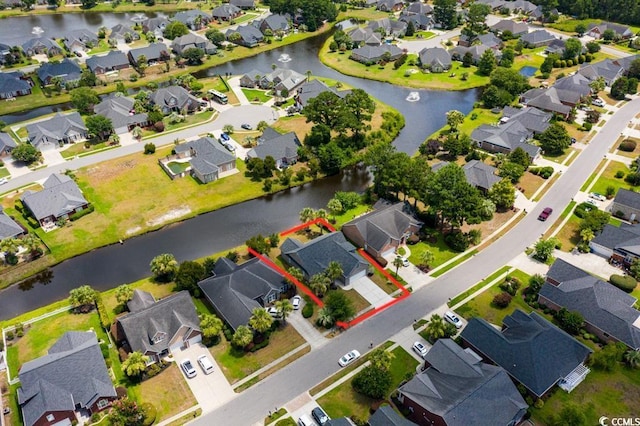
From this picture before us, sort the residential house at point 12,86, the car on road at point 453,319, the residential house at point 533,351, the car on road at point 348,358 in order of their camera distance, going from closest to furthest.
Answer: the residential house at point 533,351, the car on road at point 348,358, the car on road at point 453,319, the residential house at point 12,86

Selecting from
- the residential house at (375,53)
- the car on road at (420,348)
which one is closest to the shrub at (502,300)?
the car on road at (420,348)

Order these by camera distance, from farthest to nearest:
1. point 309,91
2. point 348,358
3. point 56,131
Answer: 1. point 309,91
2. point 56,131
3. point 348,358

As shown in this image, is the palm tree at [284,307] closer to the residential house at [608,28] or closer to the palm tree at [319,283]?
the palm tree at [319,283]

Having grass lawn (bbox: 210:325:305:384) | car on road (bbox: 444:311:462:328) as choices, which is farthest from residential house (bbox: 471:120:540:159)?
grass lawn (bbox: 210:325:305:384)

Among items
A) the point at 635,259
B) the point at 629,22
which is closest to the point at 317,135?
the point at 635,259

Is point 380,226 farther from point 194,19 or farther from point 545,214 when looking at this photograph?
point 194,19

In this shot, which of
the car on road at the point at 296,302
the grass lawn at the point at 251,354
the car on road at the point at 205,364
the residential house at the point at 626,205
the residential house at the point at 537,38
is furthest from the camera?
the residential house at the point at 537,38

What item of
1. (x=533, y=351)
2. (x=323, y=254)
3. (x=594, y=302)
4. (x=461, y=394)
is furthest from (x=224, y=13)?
(x=461, y=394)

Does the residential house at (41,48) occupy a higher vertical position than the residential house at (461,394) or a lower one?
higher
